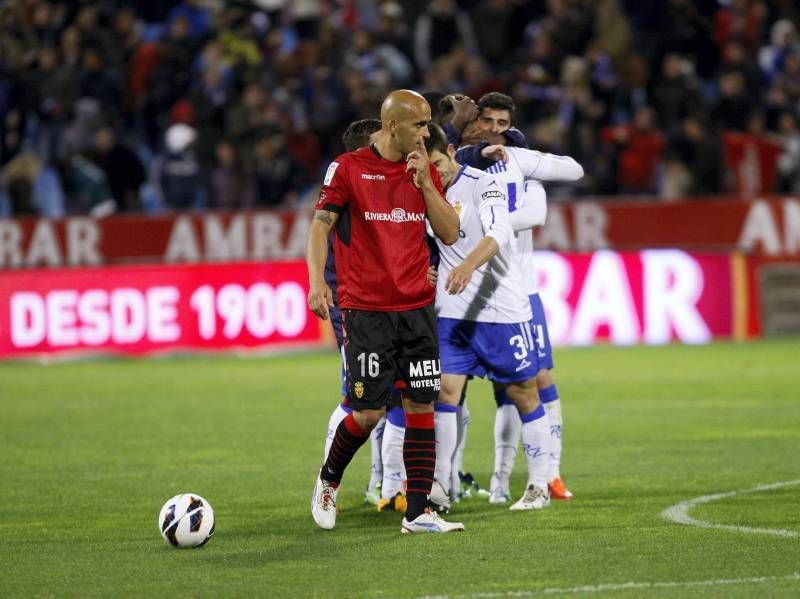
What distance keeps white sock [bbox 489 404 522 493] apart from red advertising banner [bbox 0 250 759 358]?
33.7 feet

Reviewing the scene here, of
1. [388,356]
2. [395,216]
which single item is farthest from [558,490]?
[395,216]

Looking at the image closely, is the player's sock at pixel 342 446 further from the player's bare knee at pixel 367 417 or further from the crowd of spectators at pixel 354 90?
the crowd of spectators at pixel 354 90

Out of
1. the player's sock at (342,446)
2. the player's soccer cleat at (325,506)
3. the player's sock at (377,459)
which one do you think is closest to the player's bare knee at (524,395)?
the player's sock at (377,459)

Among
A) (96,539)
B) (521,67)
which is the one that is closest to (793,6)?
(521,67)

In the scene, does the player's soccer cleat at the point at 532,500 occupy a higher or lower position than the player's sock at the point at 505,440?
lower

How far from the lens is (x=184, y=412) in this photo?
14.5 m

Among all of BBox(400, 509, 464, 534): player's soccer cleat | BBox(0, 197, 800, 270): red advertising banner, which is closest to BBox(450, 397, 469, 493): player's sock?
BBox(400, 509, 464, 534): player's soccer cleat

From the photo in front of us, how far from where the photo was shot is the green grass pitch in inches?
272

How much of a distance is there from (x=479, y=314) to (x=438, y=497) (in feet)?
3.40

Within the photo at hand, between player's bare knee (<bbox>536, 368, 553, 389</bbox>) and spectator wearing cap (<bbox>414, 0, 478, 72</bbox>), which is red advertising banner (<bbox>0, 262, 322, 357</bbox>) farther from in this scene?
player's bare knee (<bbox>536, 368, 553, 389</bbox>)

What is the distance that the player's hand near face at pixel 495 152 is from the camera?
9.05m

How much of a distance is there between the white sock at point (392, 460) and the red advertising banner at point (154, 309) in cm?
1097

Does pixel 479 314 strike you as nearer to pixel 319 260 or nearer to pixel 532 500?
pixel 532 500

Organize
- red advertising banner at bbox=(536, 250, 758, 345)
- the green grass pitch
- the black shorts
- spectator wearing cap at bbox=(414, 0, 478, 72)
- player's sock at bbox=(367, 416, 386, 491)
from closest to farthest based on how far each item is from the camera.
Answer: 1. the green grass pitch
2. the black shorts
3. player's sock at bbox=(367, 416, 386, 491)
4. red advertising banner at bbox=(536, 250, 758, 345)
5. spectator wearing cap at bbox=(414, 0, 478, 72)
